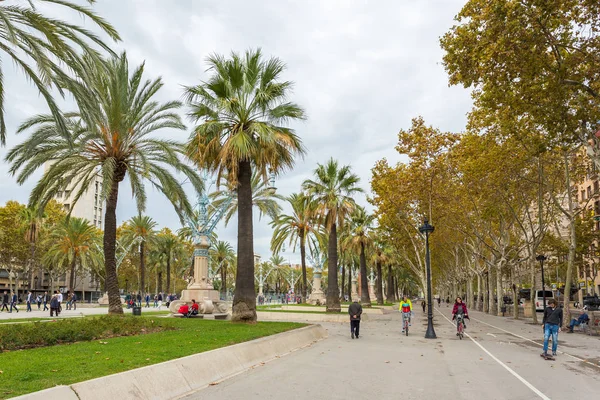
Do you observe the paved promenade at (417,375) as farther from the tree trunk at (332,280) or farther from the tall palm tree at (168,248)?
the tall palm tree at (168,248)

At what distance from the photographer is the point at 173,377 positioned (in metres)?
7.79

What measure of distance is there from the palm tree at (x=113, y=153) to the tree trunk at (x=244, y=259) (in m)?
2.60

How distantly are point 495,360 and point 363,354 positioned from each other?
343 cm

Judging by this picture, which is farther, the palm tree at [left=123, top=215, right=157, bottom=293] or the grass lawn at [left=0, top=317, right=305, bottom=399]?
the palm tree at [left=123, top=215, right=157, bottom=293]

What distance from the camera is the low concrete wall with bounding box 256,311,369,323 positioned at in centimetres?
2833

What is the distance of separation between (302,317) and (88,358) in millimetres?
21744

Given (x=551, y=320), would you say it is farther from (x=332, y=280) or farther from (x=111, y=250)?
(x=332, y=280)

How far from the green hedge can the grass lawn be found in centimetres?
54

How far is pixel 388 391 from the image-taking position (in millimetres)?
8250

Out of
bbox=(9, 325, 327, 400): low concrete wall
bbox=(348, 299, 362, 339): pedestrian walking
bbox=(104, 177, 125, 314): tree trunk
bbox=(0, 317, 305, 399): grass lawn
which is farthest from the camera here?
bbox=(104, 177, 125, 314): tree trunk

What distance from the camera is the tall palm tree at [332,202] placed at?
110 ft

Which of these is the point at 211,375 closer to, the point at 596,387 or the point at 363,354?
the point at 363,354

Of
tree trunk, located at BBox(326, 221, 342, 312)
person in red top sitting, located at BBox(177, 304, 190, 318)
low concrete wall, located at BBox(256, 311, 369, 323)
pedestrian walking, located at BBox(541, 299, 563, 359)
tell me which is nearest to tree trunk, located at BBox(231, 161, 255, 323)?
person in red top sitting, located at BBox(177, 304, 190, 318)

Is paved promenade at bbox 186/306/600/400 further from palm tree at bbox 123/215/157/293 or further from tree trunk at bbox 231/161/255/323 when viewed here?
palm tree at bbox 123/215/157/293
